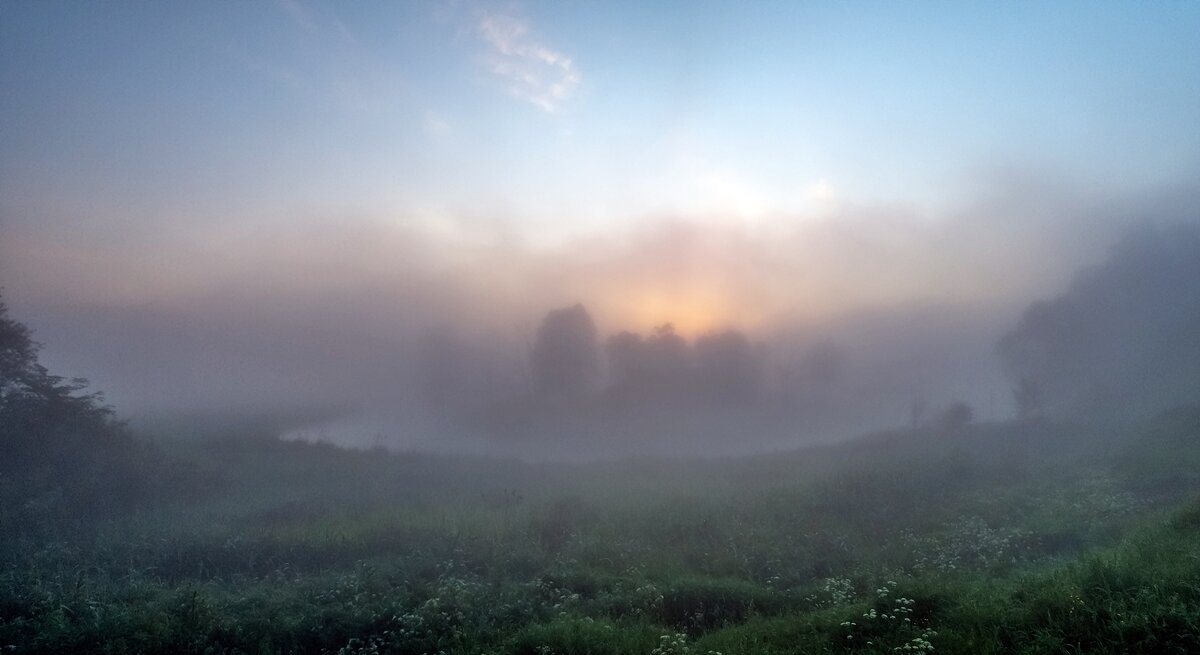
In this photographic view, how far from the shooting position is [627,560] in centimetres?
1593

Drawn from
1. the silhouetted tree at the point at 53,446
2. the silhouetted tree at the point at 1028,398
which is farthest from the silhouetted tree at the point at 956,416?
the silhouetted tree at the point at 53,446

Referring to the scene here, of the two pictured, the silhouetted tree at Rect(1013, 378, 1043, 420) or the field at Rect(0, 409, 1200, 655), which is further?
the silhouetted tree at Rect(1013, 378, 1043, 420)

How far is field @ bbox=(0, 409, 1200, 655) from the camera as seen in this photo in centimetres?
884

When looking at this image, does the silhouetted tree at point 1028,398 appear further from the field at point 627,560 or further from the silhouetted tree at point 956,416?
the field at point 627,560

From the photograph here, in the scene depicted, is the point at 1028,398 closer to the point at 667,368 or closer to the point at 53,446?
the point at 667,368

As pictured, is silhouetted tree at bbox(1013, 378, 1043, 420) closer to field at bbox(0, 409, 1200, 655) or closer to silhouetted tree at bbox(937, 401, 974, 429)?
silhouetted tree at bbox(937, 401, 974, 429)

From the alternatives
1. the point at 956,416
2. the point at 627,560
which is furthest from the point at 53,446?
the point at 956,416

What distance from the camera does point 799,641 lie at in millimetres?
8938

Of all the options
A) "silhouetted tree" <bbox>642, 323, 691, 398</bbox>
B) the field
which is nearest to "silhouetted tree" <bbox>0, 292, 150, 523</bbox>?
the field

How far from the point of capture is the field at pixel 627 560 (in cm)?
884

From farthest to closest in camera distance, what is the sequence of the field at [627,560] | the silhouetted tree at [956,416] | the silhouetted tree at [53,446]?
the silhouetted tree at [956,416] → the silhouetted tree at [53,446] → the field at [627,560]

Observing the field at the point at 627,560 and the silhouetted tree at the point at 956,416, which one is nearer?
the field at the point at 627,560

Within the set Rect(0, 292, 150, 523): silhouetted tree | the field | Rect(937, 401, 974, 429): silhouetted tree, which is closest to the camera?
the field

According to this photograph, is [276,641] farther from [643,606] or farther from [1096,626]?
[1096,626]
